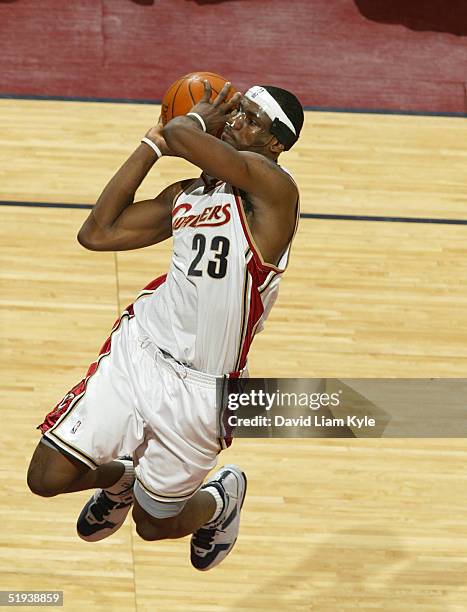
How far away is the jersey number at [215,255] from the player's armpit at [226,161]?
25 cm

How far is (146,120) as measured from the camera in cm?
1040

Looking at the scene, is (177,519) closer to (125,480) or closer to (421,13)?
(125,480)

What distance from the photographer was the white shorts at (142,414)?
5.45 metres

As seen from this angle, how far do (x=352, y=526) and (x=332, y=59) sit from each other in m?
5.77

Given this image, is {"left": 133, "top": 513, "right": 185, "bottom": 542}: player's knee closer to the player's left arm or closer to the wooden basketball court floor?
the wooden basketball court floor

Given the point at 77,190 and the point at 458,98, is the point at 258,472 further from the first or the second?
the point at 458,98

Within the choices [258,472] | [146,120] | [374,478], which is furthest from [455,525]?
[146,120]

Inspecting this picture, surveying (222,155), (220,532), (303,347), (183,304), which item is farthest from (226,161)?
(303,347)

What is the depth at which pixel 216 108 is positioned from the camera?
5137 millimetres

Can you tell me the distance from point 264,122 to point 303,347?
3.16 meters

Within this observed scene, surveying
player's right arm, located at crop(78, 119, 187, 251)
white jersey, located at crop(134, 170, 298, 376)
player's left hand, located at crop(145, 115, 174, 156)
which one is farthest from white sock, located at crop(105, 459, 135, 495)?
player's left hand, located at crop(145, 115, 174, 156)

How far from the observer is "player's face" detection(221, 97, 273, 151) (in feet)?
16.8

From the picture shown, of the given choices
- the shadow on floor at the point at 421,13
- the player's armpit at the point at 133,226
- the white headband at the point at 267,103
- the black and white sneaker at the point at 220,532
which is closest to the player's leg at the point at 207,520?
the black and white sneaker at the point at 220,532

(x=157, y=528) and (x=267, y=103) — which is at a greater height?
(x=267, y=103)
